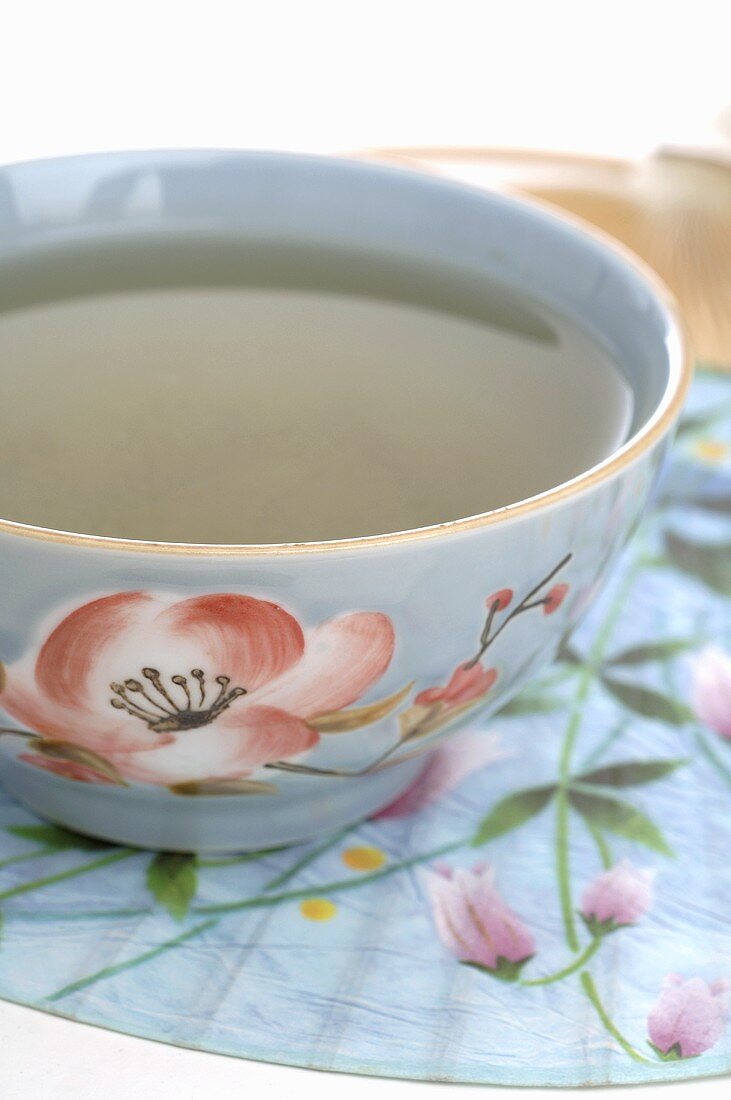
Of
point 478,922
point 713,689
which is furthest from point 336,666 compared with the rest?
point 713,689

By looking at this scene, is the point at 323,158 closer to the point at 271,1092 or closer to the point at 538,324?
the point at 538,324

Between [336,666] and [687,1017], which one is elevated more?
[336,666]

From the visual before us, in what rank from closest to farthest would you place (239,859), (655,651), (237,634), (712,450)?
(237,634) → (239,859) → (655,651) → (712,450)

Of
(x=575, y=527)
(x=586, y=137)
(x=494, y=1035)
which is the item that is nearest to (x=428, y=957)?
(x=494, y=1035)

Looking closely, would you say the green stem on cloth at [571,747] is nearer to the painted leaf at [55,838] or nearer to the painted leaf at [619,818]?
the painted leaf at [619,818]

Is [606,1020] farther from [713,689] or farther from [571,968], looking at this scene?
[713,689]

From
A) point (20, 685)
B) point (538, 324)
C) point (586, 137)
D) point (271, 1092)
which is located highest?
point (586, 137)
